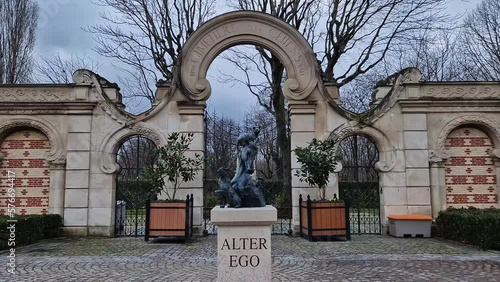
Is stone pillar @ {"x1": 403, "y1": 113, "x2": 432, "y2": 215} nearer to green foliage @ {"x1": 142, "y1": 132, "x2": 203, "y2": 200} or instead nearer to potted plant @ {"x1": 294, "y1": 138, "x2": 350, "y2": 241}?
potted plant @ {"x1": 294, "y1": 138, "x2": 350, "y2": 241}

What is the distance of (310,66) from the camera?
1204 cm

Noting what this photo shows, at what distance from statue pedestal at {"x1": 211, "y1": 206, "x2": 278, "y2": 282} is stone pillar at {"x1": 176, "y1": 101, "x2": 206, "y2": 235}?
6.48m

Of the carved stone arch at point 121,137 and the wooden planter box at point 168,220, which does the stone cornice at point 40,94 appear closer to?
the carved stone arch at point 121,137

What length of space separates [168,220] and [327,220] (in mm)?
4321

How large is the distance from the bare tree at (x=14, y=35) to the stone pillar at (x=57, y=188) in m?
12.0

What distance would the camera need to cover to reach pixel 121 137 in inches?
470

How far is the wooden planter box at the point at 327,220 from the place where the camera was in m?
10.6

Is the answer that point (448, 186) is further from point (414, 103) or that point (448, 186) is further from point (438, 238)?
point (414, 103)

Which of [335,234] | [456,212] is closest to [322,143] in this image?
[335,234]

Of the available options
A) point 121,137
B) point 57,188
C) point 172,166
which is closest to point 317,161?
point 172,166

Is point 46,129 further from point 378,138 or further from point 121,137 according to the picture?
point 378,138

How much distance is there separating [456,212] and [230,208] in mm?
7944

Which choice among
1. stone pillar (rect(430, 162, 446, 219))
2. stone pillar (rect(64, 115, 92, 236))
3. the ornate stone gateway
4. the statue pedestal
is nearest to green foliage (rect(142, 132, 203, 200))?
the ornate stone gateway

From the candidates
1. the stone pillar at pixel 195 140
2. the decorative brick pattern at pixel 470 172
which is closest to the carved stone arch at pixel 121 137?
the stone pillar at pixel 195 140
